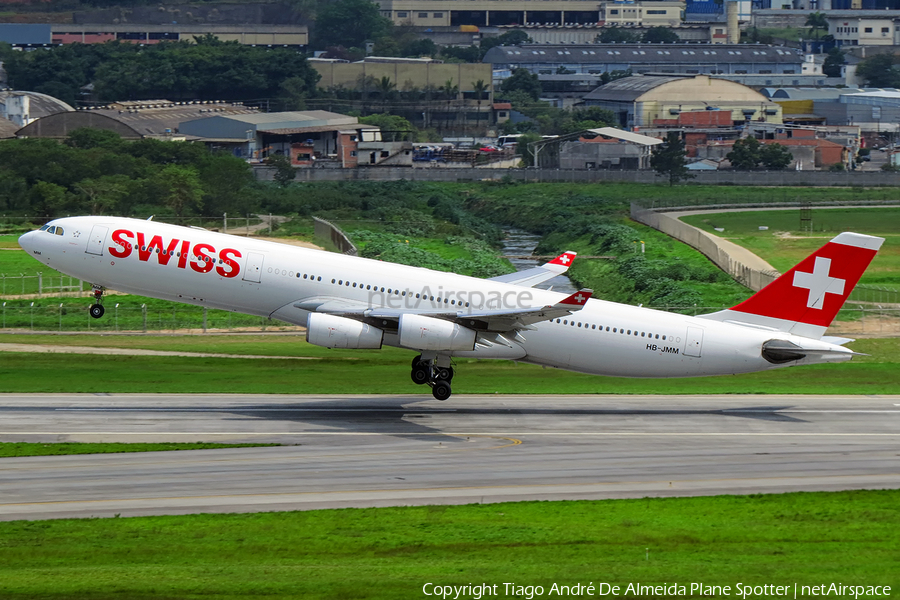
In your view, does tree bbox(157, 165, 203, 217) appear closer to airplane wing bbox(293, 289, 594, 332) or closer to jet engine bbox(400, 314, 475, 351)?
airplane wing bbox(293, 289, 594, 332)

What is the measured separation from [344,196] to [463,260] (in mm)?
45518

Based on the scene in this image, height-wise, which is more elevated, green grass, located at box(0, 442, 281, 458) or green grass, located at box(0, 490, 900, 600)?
green grass, located at box(0, 490, 900, 600)

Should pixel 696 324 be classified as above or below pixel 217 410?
above

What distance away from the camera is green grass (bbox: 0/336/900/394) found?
60312 mm

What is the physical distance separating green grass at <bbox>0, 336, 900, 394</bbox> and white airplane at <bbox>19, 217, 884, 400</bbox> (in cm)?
698

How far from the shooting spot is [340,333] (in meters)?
50.9

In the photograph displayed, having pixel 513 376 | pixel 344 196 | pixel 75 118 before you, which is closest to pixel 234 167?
pixel 344 196

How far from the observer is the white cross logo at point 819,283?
54.2m

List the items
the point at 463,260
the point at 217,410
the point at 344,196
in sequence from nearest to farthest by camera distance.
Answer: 1. the point at 217,410
2. the point at 463,260
3. the point at 344,196

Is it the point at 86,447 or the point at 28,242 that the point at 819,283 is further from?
the point at 28,242

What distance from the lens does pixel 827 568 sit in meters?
32.9

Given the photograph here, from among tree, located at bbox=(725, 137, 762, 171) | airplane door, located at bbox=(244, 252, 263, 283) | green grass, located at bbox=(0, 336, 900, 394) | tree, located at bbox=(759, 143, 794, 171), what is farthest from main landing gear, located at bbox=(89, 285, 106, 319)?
tree, located at bbox=(759, 143, 794, 171)

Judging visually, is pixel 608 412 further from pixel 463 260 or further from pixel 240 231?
pixel 240 231

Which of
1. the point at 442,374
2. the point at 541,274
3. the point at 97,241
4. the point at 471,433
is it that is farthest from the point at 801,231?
the point at 97,241
